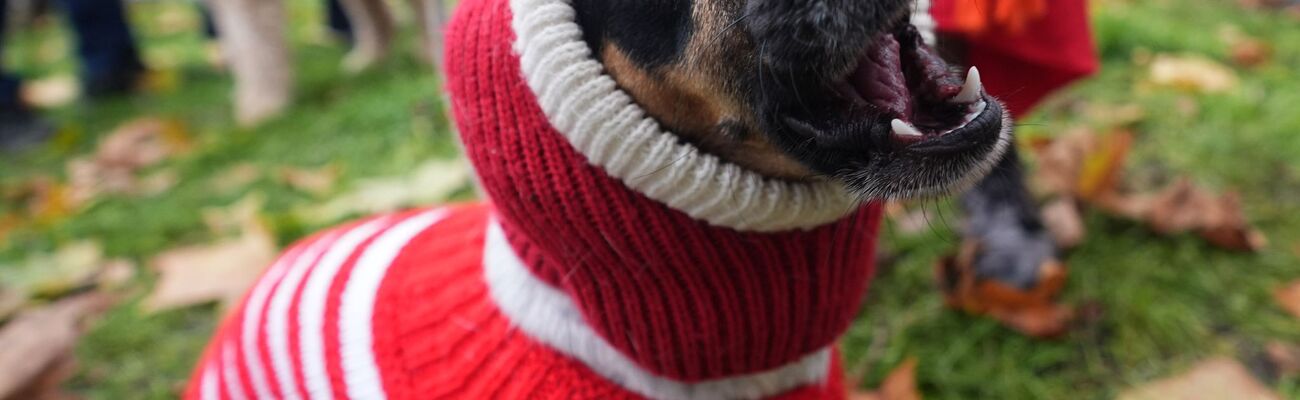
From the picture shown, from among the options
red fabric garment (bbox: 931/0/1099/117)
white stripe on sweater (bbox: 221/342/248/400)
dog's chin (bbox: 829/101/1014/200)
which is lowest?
red fabric garment (bbox: 931/0/1099/117)

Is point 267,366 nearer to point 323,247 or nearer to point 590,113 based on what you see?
point 323,247

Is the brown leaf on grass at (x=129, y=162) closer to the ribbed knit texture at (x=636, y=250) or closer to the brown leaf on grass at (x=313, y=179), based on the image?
the brown leaf on grass at (x=313, y=179)

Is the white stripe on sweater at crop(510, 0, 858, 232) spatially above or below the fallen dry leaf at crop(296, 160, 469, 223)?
above

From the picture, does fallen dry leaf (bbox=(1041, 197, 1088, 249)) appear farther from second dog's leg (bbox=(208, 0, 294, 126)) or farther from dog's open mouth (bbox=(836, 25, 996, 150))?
second dog's leg (bbox=(208, 0, 294, 126))

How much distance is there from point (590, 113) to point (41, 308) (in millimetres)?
1540

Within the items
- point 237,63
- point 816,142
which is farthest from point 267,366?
point 237,63

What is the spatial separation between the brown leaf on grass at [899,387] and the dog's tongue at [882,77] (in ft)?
2.16

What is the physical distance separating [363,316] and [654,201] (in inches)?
14.4

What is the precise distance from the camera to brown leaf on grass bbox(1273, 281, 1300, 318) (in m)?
1.54

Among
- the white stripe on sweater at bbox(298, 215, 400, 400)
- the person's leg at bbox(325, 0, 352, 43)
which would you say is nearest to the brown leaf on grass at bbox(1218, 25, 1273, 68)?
the white stripe on sweater at bbox(298, 215, 400, 400)

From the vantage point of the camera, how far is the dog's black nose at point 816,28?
2.55 feet

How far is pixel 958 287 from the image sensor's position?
1.64 metres

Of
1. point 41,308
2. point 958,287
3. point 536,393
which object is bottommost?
point 958,287

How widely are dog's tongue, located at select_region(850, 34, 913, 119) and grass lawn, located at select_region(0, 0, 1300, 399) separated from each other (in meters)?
0.72
